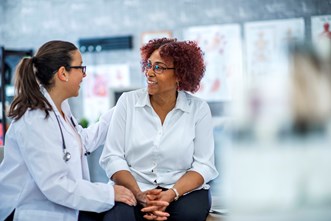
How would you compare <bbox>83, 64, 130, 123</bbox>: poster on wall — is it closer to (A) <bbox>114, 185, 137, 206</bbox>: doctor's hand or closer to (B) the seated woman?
(B) the seated woman

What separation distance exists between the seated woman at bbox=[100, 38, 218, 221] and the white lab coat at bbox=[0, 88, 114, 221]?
193 mm

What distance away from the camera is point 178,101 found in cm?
175

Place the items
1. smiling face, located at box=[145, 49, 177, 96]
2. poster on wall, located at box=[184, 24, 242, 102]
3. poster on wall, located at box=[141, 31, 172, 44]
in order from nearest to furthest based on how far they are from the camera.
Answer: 1. smiling face, located at box=[145, 49, 177, 96]
2. poster on wall, located at box=[184, 24, 242, 102]
3. poster on wall, located at box=[141, 31, 172, 44]

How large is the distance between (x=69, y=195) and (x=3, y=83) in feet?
11.7

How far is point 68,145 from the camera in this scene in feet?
4.82

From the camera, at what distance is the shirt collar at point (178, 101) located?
1712mm

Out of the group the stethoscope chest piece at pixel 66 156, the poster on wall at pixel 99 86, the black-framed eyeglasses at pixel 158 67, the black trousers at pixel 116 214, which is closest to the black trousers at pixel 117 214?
the black trousers at pixel 116 214

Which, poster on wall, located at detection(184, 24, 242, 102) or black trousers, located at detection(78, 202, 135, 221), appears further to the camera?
poster on wall, located at detection(184, 24, 242, 102)

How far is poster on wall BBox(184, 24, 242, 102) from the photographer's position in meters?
4.61

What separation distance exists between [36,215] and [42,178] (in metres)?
0.13

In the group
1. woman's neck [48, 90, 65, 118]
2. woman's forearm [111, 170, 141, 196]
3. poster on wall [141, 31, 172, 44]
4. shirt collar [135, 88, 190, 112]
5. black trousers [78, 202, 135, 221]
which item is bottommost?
black trousers [78, 202, 135, 221]

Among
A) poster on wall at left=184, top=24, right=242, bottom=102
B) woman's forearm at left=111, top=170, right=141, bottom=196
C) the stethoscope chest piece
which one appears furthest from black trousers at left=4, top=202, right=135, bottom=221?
poster on wall at left=184, top=24, right=242, bottom=102

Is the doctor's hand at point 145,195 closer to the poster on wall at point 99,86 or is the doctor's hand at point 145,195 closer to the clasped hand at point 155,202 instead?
the clasped hand at point 155,202

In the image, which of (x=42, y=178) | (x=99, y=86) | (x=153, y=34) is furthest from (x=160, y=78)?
(x=99, y=86)
